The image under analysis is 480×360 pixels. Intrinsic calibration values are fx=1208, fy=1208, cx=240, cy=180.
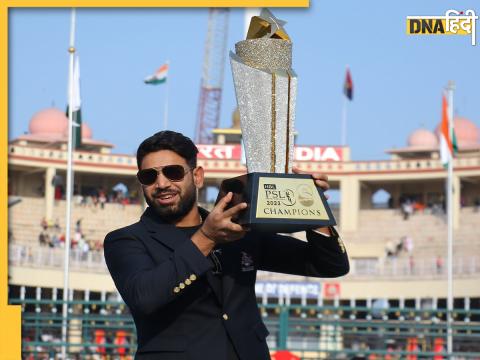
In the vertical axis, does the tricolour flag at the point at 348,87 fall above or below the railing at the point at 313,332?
above

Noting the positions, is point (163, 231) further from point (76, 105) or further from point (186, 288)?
point (76, 105)

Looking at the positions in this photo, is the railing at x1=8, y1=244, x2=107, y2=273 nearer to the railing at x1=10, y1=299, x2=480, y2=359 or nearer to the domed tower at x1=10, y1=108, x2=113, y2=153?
the domed tower at x1=10, y1=108, x2=113, y2=153

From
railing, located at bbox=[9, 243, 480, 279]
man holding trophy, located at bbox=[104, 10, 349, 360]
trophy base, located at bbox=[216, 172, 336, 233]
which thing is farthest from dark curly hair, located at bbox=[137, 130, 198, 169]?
railing, located at bbox=[9, 243, 480, 279]

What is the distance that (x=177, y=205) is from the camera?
3613mm

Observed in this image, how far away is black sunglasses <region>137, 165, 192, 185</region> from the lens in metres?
3.58

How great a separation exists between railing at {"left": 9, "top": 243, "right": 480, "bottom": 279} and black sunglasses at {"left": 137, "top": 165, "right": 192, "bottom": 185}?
43.0m

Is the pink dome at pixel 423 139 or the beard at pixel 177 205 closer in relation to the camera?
the beard at pixel 177 205

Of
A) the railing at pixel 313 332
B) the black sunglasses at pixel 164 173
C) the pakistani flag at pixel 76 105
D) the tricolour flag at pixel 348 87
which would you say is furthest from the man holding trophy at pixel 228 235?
the tricolour flag at pixel 348 87

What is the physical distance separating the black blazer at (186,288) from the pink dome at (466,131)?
5527cm

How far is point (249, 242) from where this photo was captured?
375 centimetres

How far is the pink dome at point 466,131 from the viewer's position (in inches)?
2302

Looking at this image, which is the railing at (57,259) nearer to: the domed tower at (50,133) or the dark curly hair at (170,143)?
the domed tower at (50,133)

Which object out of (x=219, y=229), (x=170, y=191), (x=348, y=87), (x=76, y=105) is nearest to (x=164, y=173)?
(x=170, y=191)

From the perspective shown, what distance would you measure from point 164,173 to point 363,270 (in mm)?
44829
